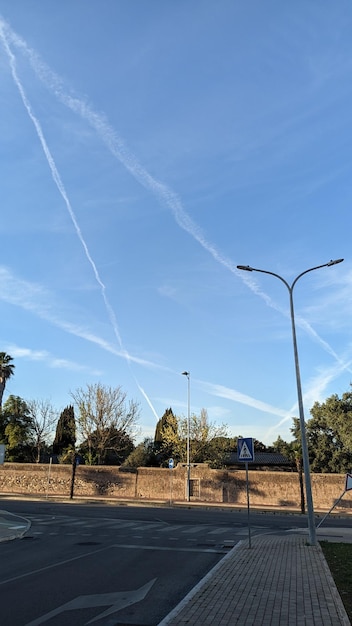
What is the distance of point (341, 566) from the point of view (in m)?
10.2

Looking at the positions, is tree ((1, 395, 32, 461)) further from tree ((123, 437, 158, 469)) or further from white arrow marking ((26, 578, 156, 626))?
white arrow marking ((26, 578, 156, 626))

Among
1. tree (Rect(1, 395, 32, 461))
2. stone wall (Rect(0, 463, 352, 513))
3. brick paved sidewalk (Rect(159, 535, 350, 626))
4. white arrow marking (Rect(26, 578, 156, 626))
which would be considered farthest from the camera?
tree (Rect(1, 395, 32, 461))

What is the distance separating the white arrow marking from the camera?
663 cm

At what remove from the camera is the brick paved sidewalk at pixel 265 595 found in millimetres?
6180

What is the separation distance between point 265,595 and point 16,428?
48.3m

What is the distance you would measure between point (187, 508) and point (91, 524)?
15.1 metres

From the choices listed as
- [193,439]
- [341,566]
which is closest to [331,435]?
[193,439]


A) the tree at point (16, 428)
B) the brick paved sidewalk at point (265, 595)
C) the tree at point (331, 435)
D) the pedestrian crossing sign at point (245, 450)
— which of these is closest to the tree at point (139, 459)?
the tree at point (16, 428)

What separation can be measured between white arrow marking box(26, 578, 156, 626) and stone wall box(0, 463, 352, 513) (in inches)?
1315

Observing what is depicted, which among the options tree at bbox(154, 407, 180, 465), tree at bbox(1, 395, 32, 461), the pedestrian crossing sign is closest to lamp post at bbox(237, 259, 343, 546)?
the pedestrian crossing sign

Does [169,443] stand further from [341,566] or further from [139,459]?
[341,566]

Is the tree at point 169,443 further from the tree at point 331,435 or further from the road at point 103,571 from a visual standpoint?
the road at point 103,571

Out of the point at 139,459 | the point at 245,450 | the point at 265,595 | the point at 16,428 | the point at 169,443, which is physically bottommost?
the point at 265,595

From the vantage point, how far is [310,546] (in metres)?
13.5
